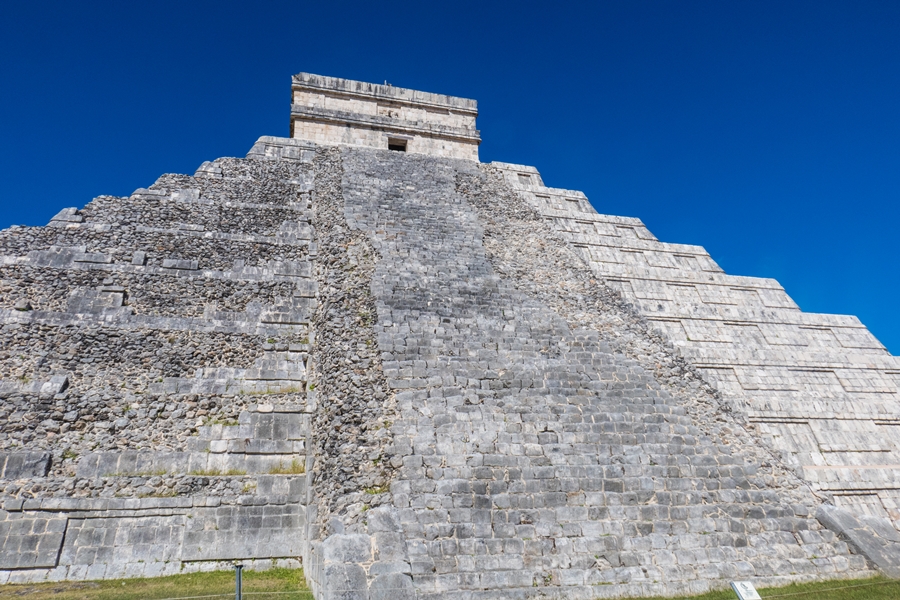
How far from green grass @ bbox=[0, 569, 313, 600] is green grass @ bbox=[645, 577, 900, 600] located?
4.46m

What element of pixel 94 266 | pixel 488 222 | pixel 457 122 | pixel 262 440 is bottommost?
pixel 262 440

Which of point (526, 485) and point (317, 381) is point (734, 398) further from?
point (317, 381)

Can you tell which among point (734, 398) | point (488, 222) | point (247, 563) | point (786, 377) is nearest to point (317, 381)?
point (247, 563)

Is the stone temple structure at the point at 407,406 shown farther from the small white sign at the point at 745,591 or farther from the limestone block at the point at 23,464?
the small white sign at the point at 745,591

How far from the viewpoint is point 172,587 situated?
21.7 feet

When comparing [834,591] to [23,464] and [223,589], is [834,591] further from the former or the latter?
[23,464]

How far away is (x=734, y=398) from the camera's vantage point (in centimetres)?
1088

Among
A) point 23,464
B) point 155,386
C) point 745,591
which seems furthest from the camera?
point 155,386

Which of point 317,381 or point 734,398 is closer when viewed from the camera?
point 317,381

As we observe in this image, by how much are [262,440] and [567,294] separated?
6135 mm

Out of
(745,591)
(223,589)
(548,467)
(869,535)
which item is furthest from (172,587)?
(869,535)

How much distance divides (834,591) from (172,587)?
797 cm

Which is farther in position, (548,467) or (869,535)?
(869,535)

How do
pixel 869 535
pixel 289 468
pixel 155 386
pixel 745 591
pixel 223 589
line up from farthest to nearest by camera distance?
pixel 155 386, pixel 289 468, pixel 869 535, pixel 223 589, pixel 745 591
